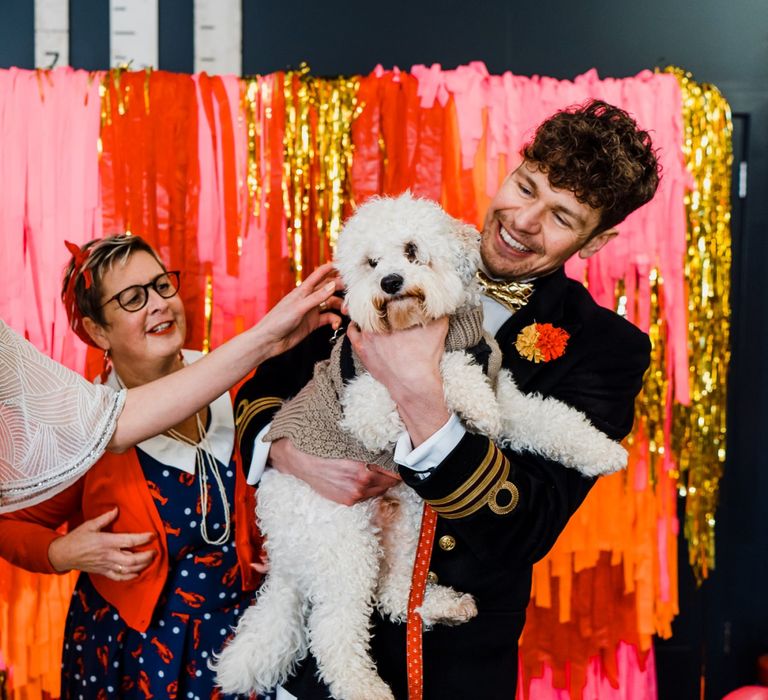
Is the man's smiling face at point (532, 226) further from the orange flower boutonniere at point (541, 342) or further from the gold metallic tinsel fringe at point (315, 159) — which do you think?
the gold metallic tinsel fringe at point (315, 159)

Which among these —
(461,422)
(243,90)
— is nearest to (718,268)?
(461,422)

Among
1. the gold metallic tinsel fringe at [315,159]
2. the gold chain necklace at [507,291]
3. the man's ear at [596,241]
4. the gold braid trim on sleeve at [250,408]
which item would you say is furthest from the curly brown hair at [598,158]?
the gold metallic tinsel fringe at [315,159]

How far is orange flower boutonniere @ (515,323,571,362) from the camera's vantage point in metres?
1.46

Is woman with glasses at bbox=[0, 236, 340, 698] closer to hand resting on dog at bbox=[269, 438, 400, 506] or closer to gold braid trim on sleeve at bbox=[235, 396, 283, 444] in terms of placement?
gold braid trim on sleeve at bbox=[235, 396, 283, 444]

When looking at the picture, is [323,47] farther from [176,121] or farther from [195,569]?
[195,569]

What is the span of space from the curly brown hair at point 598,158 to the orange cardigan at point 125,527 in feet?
3.36

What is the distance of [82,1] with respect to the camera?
252cm

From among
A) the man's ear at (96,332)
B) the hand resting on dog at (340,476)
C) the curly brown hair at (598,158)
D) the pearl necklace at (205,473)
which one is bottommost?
the pearl necklace at (205,473)

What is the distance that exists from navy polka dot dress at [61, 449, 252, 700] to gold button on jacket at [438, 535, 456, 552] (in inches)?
23.4

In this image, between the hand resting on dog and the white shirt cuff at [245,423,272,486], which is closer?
the hand resting on dog

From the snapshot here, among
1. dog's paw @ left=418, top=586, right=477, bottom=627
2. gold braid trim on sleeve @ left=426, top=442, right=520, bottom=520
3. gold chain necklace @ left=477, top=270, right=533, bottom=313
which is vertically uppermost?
gold chain necklace @ left=477, top=270, right=533, bottom=313

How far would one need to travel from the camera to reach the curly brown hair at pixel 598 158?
1464 millimetres

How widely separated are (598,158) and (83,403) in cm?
110

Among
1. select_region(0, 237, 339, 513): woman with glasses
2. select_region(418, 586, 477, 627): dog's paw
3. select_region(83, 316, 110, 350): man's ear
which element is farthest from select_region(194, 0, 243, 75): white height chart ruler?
select_region(418, 586, 477, 627): dog's paw
